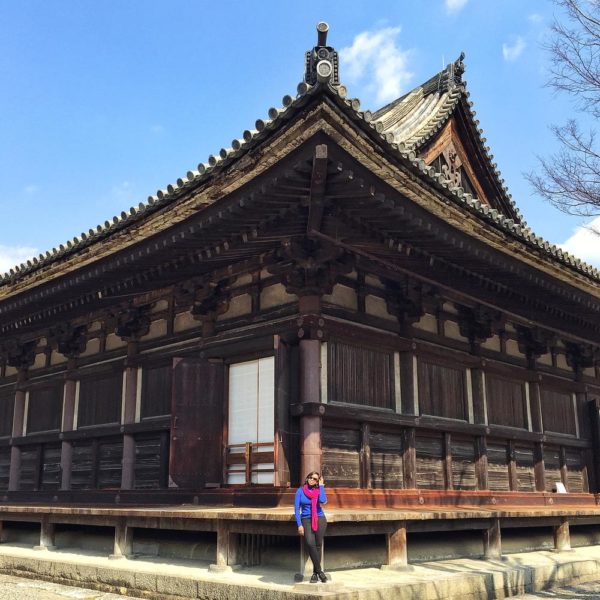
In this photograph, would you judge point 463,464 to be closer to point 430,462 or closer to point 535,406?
point 430,462

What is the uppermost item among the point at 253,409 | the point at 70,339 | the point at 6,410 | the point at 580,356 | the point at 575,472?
the point at 70,339

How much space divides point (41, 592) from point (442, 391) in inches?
Answer: 267

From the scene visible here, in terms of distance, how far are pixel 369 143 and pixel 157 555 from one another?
6.88 m

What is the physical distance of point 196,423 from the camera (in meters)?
10.4

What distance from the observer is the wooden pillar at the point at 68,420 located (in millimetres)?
13766

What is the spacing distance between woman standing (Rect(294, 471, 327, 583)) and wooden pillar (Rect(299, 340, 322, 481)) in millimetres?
1317

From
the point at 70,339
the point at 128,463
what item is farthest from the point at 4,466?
the point at 128,463

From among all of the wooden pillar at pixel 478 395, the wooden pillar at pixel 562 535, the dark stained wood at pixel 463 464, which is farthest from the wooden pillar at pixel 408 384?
the wooden pillar at pixel 562 535

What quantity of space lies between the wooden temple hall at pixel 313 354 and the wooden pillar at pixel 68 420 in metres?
0.05

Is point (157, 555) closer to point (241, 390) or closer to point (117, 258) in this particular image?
point (241, 390)

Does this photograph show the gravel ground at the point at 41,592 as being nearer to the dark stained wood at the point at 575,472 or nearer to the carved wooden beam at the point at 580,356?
the dark stained wood at the point at 575,472

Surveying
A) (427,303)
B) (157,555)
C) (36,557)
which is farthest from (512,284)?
(36,557)

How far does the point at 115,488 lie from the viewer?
41.1 feet

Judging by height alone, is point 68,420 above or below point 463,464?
above
